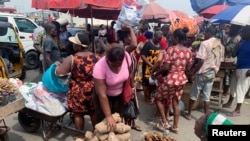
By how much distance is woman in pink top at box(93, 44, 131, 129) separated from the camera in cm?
283

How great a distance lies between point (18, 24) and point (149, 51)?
20.7ft

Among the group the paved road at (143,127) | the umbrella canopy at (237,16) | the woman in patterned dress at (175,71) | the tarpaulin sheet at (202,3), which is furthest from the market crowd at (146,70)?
the tarpaulin sheet at (202,3)

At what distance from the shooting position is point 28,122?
449 cm

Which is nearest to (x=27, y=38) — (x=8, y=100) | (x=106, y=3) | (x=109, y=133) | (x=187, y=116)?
(x=106, y=3)

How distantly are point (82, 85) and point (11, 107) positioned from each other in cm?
94

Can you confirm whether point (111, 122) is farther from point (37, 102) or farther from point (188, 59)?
point (188, 59)

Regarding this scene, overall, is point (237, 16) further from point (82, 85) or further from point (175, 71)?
point (82, 85)

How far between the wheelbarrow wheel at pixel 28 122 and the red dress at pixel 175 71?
2.18 m

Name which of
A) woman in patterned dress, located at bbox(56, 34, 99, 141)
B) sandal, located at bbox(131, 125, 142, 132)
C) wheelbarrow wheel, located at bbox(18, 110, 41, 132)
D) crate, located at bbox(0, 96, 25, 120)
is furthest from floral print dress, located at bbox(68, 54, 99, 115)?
sandal, located at bbox(131, 125, 142, 132)

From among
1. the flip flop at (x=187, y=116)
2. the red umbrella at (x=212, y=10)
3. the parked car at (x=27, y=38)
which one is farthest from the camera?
the parked car at (x=27, y=38)

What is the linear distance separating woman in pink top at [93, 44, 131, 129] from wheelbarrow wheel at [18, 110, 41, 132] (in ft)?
5.13

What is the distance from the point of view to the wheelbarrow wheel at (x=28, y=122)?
4.39 meters

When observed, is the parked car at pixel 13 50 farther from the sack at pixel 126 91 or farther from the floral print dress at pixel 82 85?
the sack at pixel 126 91

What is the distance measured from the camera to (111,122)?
283 centimetres
